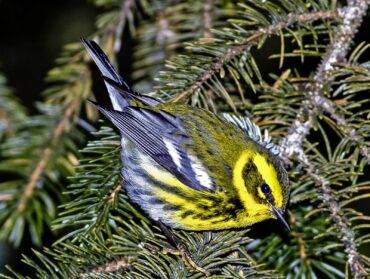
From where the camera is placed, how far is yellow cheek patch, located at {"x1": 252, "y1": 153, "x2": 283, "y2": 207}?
2.38m

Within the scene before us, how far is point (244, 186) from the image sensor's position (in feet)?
8.53

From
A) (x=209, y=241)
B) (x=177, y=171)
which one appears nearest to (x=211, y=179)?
(x=177, y=171)

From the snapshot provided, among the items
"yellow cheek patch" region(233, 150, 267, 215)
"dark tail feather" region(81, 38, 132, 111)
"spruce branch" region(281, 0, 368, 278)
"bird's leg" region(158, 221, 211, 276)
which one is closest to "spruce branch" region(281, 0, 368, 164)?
"spruce branch" region(281, 0, 368, 278)

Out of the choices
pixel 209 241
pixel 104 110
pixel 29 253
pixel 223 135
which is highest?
pixel 104 110

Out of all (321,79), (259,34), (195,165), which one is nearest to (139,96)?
(195,165)

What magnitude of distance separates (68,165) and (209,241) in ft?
2.62

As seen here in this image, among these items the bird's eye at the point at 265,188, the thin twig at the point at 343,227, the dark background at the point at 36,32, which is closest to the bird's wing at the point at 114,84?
the bird's eye at the point at 265,188

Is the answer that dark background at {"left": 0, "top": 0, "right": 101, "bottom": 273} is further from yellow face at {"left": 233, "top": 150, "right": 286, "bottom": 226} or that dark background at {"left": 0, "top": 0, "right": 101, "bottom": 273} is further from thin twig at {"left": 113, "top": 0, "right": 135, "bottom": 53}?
yellow face at {"left": 233, "top": 150, "right": 286, "bottom": 226}

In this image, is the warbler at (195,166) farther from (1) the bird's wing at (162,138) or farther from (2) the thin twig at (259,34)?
(2) the thin twig at (259,34)

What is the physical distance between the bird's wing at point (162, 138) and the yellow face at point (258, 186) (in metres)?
0.15

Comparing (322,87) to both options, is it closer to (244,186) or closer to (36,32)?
(244,186)

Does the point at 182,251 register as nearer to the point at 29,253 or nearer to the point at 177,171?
the point at 177,171

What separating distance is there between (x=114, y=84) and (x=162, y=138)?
1.06 feet

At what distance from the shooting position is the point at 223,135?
267 centimetres
